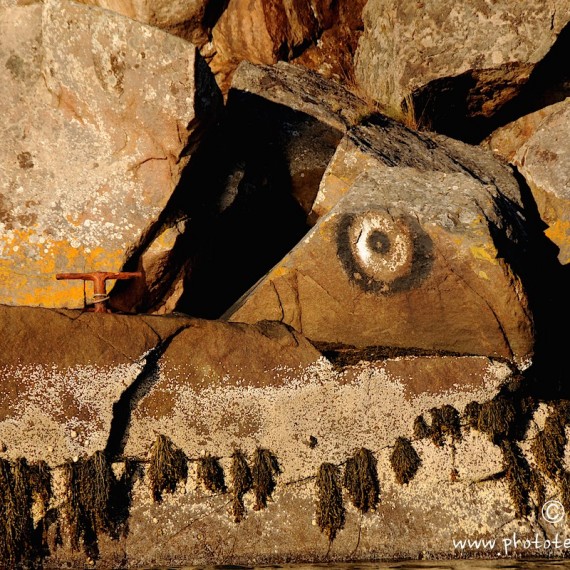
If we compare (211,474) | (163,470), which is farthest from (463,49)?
(163,470)

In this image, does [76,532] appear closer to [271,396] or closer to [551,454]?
[271,396]

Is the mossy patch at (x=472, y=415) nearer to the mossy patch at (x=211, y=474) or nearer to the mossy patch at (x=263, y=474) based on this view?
the mossy patch at (x=263, y=474)

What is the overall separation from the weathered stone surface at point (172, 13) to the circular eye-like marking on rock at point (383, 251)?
3.31m

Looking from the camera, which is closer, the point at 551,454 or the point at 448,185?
the point at 551,454

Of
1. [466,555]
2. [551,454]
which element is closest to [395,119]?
[551,454]

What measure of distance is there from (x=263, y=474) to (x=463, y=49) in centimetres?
377

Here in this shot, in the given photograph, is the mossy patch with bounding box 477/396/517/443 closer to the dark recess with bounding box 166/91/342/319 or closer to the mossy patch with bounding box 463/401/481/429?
the mossy patch with bounding box 463/401/481/429

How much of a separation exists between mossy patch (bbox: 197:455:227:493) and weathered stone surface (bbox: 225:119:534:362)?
90cm

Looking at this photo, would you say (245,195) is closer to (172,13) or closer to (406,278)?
(406,278)

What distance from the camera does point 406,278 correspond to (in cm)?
521

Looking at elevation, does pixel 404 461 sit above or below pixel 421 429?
below

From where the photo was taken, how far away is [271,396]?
16.0 feet

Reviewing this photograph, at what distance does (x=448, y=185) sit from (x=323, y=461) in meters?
1.71
